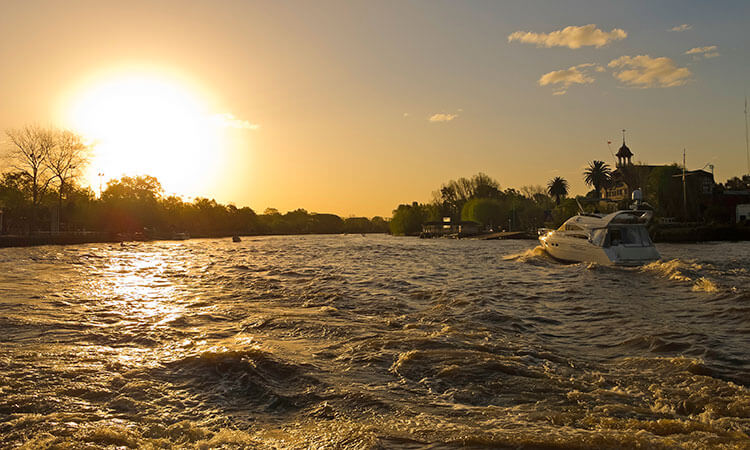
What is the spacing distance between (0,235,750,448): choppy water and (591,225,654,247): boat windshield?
11.9m

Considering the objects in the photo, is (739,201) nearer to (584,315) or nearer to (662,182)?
(662,182)

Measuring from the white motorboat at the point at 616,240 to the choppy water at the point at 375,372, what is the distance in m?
11.3

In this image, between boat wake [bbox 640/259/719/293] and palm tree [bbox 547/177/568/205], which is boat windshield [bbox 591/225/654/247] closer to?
boat wake [bbox 640/259/719/293]

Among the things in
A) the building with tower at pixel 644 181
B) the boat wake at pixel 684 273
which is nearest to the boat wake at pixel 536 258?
the boat wake at pixel 684 273

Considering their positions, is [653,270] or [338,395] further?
[653,270]

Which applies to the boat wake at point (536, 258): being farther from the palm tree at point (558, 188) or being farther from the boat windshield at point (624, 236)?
the palm tree at point (558, 188)

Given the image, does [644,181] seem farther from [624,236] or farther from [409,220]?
[409,220]

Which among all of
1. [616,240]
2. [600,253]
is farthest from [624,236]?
[600,253]

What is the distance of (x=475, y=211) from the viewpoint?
135 m

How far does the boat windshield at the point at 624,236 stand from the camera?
24031 mm

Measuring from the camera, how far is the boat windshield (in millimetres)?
24031

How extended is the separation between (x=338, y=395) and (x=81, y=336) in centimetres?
518

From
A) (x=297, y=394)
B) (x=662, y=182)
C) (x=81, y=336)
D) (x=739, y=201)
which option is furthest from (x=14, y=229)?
(x=739, y=201)

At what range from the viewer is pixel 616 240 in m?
24.1
